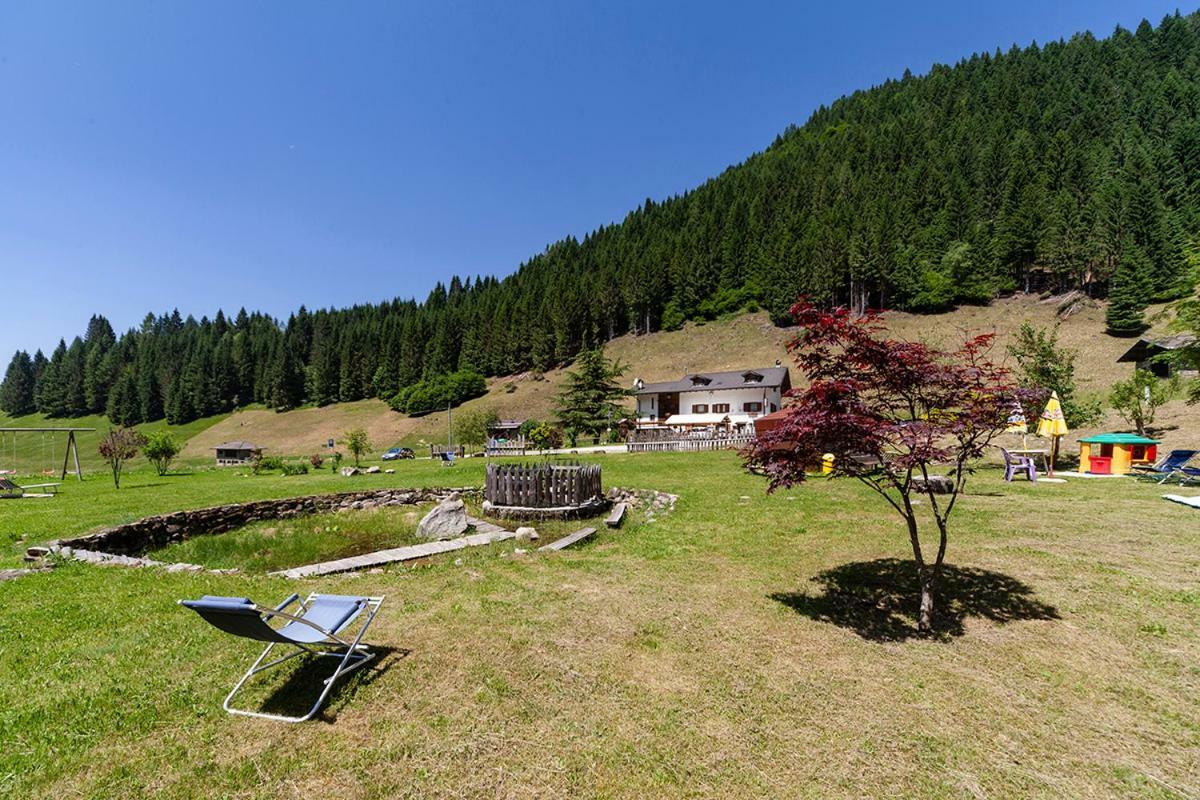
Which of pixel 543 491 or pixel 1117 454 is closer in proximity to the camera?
pixel 543 491

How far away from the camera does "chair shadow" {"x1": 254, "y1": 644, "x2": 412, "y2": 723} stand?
4.24 metres

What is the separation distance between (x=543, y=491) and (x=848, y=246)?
8283 cm

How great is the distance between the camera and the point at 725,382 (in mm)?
56156

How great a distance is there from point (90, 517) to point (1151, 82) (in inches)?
6374

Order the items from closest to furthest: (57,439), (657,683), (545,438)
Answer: (657,683)
(545,438)
(57,439)

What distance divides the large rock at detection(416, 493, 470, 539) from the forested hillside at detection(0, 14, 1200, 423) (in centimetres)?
7594

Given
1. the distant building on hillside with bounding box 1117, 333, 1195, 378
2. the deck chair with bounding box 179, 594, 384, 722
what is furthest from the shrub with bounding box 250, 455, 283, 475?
the distant building on hillside with bounding box 1117, 333, 1195, 378

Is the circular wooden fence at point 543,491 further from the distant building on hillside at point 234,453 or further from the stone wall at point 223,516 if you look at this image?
the distant building on hillside at point 234,453

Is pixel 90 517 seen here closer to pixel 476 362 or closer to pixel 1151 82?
pixel 476 362

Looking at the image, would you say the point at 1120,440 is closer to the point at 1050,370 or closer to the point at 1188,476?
the point at 1188,476

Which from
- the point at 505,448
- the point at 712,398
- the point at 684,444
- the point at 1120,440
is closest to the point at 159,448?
the point at 505,448

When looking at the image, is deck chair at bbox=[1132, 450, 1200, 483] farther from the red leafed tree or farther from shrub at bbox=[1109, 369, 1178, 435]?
the red leafed tree

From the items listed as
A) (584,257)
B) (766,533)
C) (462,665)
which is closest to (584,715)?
(462,665)

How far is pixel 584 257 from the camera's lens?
11994cm
